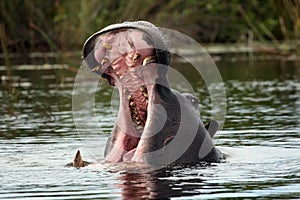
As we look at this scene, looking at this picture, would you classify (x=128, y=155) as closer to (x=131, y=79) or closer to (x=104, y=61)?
(x=131, y=79)

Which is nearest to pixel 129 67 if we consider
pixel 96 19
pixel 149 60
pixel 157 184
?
pixel 149 60

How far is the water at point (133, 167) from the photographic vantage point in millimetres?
5184

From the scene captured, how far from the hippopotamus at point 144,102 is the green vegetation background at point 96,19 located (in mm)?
12280

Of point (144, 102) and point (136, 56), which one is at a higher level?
point (136, 56)

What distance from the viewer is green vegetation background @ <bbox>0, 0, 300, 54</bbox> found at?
19.1m

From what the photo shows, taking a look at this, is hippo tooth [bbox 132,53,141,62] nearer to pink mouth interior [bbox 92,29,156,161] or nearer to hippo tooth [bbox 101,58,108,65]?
pink mouth interior [bbox 92,29,156,161]

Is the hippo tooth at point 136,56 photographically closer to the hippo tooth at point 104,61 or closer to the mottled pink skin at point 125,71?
the mottled pink skin at point 125,71

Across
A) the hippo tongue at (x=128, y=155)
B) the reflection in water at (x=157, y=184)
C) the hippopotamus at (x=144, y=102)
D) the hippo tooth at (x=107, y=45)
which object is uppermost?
the hippo tooth at (x=107, y=45)

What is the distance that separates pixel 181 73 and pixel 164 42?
936 cm

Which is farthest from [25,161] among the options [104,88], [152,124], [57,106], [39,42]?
[39,42]

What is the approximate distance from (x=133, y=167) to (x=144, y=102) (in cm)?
42

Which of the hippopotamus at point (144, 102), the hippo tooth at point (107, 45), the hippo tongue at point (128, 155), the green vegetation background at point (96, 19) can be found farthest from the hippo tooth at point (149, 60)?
the green vegetation background at point (96, 19)

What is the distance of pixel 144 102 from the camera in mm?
5820

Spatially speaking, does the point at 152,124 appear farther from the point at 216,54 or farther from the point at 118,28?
the point at 216,54
